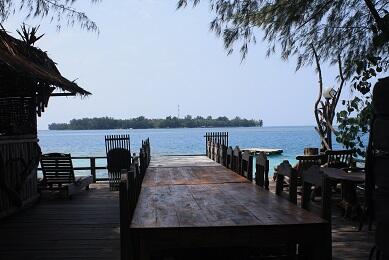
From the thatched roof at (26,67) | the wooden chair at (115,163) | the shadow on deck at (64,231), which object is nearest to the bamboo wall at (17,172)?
the shadow on deck at (64,231)

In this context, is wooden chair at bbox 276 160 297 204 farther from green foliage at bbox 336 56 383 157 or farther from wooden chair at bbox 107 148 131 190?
wooden chair at bbox 107 148 131 190

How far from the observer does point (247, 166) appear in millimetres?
5922

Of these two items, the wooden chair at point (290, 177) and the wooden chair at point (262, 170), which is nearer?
the wooden chair at point (290, 177)

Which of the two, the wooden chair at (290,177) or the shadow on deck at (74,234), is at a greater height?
the wooden chair at (290,177)

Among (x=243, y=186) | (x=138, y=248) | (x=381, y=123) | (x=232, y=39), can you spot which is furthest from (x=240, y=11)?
(x=381, y=123)

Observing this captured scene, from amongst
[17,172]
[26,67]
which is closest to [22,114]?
[17,172]

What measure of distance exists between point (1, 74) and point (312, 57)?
Answer: 208 inches

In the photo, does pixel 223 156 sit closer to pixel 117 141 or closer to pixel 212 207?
pixel 212 207

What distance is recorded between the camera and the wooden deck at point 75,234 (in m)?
5.32

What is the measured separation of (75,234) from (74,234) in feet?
0.05

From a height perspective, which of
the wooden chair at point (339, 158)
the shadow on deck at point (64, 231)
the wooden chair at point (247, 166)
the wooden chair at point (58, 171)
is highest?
the wooden chair at point (247, 166)

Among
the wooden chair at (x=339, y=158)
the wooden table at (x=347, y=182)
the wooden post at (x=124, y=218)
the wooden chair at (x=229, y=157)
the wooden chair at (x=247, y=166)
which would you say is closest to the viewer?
the wooden post at (x=124, y=218)

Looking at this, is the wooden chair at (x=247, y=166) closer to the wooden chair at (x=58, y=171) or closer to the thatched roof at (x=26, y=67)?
the thatched roof at (x=26, y=67)

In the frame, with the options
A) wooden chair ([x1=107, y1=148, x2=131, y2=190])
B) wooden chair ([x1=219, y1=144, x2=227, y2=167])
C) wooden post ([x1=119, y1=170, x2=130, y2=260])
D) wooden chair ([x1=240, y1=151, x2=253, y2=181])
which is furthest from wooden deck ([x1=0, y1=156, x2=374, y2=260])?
wooden chair ([x1=107, y1=148, x2=131, y2=190])
